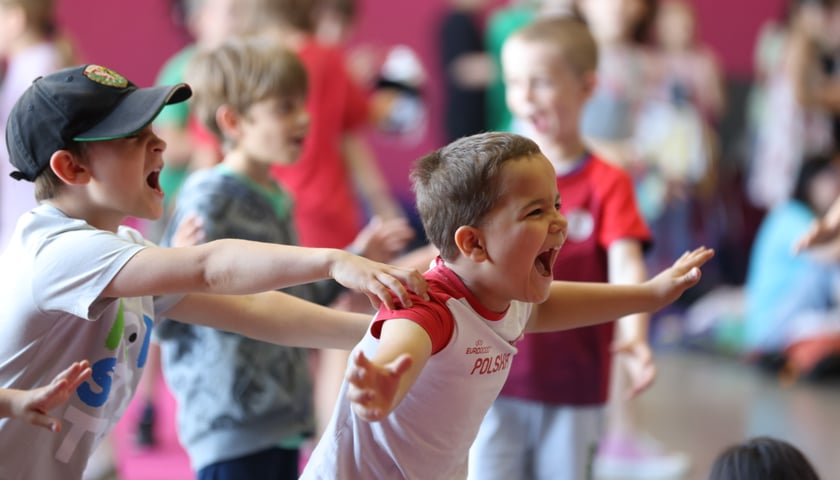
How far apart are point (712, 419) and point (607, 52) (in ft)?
5.66

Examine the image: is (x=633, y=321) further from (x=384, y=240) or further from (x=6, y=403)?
(x=6, y=403)

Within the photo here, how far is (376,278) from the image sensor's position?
1.50 metres

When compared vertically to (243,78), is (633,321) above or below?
below

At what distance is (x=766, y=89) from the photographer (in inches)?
286

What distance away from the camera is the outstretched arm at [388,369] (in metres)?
1.34

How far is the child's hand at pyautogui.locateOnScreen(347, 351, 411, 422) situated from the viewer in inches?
52.7

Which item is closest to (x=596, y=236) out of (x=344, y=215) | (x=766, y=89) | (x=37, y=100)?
(x=37, y=100)

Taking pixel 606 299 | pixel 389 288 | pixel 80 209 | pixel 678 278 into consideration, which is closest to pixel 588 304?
pixel 606 299

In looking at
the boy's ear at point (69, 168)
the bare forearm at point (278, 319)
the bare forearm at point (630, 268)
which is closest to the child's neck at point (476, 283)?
the bare forearm at point (278, 319)

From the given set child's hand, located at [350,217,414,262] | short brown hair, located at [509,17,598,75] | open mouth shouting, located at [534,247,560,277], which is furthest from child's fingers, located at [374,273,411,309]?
short brown hair, located at [509,17,598,75]

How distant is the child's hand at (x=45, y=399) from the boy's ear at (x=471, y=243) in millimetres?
569

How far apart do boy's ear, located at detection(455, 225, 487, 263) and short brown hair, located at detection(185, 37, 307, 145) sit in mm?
1007

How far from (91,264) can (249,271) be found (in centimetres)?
24

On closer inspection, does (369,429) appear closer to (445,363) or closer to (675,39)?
(445,363)
